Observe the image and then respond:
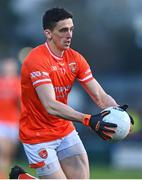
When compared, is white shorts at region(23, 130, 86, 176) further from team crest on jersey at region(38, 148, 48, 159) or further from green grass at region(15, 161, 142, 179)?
green grass at region(15, 161, 142, 179)

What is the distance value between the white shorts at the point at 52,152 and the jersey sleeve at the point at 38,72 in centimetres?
76

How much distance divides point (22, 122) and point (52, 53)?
2.85 ft

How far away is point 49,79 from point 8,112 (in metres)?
5.50

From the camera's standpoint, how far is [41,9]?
2478cm

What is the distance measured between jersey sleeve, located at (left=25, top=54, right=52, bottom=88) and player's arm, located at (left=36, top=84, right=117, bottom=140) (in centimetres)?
6

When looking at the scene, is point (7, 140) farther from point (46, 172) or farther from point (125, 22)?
point (125, 22)

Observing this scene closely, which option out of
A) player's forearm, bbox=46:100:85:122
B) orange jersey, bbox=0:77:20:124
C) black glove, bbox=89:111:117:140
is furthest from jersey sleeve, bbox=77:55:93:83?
orange jersey, bbox=0:77:20:124

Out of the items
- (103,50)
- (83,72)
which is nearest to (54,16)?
(83,72)

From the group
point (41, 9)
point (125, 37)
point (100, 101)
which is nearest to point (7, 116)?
point (100, 101)

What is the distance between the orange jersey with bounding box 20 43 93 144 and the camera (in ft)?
35.0

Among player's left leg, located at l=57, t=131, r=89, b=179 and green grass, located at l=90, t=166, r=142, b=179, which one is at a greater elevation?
player's left leg, located at l=57, t=131, r=89, b=179

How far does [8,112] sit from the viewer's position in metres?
16.0

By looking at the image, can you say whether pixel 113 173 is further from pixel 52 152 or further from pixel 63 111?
pixel 63 111

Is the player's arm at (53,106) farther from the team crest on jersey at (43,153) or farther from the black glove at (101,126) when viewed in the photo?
the team crest on jersey at (43,153)
